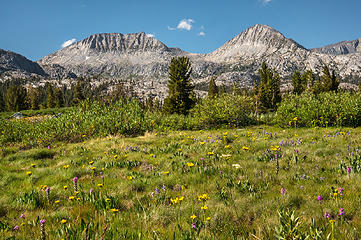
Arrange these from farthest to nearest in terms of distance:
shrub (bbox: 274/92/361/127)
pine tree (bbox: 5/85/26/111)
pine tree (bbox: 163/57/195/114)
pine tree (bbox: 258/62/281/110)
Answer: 1. pine tree (bbox: 5/85/26/111)
2. pine tree (bbox: 258/62/281/110)
3. pine tree (bbox: 163/57/195/114)
4. shrub (bbox: 274/92/361/127)

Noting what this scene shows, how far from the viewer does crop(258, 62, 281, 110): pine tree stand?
1884 inches

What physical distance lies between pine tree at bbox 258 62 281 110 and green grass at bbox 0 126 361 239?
4452 centimetres

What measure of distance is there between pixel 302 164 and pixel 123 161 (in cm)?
505

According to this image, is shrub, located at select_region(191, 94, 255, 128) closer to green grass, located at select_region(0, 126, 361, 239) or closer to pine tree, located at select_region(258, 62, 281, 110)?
green grass, located at select_region(0, 126, 361, 239)

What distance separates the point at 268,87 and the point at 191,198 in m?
49.5

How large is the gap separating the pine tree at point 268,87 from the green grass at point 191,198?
146ft

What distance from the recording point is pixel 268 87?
4769cm

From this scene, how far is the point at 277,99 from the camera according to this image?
51.0m

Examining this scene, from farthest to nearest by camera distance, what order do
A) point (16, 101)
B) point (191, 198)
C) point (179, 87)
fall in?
point (16, 101) → point (179, 87) → point (191, 198)

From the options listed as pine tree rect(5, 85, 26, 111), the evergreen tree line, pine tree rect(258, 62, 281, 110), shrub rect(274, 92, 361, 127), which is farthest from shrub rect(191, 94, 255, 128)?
pine tree rect(5, 85, 26, 111)

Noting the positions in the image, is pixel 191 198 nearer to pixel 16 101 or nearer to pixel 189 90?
pixel 189 90

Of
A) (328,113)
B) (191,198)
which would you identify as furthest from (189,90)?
(191,198)

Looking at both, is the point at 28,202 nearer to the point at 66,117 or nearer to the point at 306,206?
the point at 306,206

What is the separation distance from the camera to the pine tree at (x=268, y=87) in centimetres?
4784
